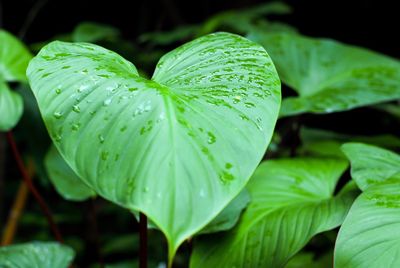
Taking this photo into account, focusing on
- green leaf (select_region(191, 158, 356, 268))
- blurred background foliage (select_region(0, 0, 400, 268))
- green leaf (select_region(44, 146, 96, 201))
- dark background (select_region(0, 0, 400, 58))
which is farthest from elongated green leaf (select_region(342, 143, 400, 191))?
dark background (select_region(0, 0, 400, 58))

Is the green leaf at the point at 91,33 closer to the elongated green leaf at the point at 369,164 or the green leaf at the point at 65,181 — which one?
the green leaf at the point at 65,181

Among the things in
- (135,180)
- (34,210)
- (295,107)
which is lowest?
(34,210)

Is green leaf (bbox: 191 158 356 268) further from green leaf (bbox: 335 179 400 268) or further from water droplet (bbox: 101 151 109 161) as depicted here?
water droplet (bbox: 101 151 109 161)

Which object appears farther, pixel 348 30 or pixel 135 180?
pixel 348 30

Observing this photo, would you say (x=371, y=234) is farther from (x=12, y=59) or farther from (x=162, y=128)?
(x=12, y=59)

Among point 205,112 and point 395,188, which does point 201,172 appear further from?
point 395,188

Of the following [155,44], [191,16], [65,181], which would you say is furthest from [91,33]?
[65,181]

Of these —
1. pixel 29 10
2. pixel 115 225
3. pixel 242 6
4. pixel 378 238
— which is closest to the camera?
pixel 378 238

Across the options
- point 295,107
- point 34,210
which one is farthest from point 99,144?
point 34,210
